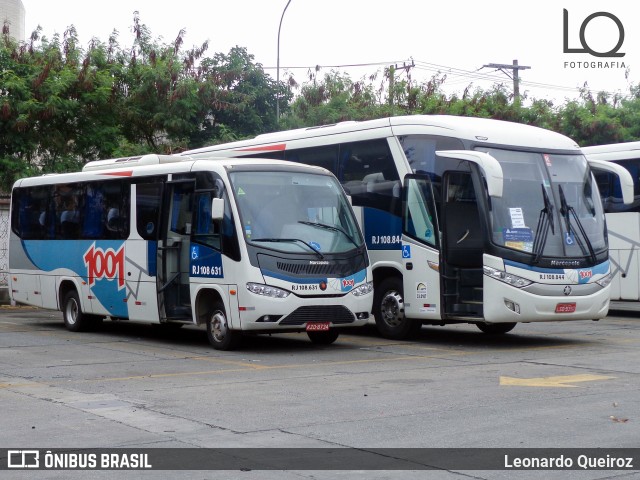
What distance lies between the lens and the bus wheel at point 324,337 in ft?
53.4

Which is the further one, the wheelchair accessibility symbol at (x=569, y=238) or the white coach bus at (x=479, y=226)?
the wheelchair accessibility symbol at (x=569, y=238)

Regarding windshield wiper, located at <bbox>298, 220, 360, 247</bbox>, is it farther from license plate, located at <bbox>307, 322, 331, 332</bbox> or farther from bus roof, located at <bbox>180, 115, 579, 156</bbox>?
bus roof, located at <bbox>180, 115, 579, 156</bbox>

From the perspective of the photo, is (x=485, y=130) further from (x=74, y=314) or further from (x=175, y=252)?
(x=74, y=314)

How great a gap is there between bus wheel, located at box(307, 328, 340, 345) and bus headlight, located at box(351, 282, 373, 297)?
3.64ft

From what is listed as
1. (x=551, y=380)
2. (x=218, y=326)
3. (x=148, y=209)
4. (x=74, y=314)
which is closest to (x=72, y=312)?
(x=74, y=314)

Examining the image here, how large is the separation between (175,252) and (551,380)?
6863 mm

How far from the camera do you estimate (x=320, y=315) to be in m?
14.9

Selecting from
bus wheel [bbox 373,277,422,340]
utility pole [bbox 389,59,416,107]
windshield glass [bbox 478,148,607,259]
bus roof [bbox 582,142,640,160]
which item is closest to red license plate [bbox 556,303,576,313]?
windshield glass [bbox 478,148,607,259]

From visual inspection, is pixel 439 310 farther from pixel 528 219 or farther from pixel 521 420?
pixel 521 420

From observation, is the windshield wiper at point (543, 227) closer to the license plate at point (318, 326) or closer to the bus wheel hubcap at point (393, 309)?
the bus wheel hubcap at point (393, 309)

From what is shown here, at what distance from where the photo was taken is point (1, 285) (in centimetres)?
2623

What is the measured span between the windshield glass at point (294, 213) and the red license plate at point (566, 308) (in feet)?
10.2

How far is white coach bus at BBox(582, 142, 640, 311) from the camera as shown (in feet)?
69.5

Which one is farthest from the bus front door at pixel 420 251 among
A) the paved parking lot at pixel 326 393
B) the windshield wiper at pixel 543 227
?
the windshield wiper at pixel 543 227
